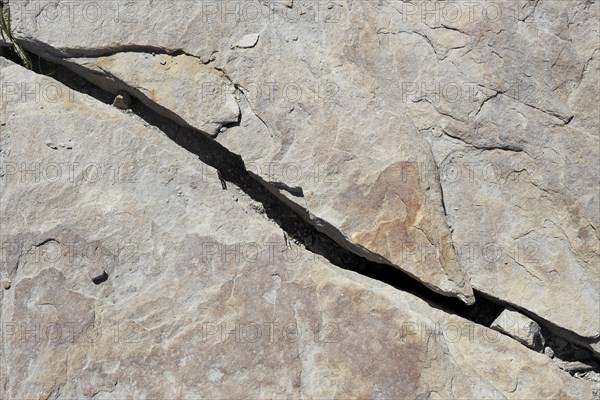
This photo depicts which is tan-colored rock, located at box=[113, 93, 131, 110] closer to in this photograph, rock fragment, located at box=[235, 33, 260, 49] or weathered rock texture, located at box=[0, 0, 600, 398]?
weathered rock texture, located at box=[0, 0, 600, 398]

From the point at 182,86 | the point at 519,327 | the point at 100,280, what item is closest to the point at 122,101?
the point at 182,86

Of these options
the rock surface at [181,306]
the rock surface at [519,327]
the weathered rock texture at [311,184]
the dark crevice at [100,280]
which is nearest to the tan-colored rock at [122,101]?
the weathered rock texture at [311,184]

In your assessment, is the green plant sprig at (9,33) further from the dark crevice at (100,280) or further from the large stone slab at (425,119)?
the dark crevice at (100,280)

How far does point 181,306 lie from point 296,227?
2.33 ft

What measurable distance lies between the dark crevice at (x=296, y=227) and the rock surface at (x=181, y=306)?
14 cm

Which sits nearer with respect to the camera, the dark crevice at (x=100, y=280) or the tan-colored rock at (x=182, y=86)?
the dark crevice at (x=100, y=280)

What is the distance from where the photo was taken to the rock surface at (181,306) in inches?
121

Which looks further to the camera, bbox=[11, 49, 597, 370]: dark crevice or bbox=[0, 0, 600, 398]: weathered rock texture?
bbox=[11, 49, 597, 370]: dark crevice

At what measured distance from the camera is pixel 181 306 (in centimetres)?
314

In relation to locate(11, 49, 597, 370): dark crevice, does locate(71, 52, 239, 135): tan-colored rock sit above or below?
above

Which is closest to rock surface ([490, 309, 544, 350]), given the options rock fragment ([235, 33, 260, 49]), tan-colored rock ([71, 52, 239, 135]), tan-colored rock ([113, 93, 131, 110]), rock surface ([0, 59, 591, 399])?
rock surface ([0, 59, 591, 399])

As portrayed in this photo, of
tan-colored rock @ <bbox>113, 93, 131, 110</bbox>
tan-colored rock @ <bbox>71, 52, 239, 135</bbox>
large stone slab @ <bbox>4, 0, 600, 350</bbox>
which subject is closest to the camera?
large stone slab @ <bbox>4, 0, 600, 350</bbox>

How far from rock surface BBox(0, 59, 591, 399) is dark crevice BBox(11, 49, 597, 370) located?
0.46ft

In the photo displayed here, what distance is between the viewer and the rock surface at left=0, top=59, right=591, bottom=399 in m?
3.08
